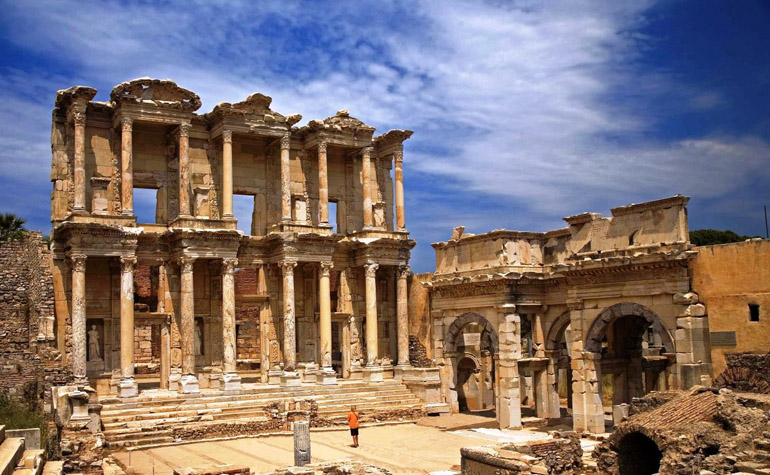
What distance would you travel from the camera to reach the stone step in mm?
13172

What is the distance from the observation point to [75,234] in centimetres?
2556

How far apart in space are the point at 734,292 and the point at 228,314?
1616 centimetres

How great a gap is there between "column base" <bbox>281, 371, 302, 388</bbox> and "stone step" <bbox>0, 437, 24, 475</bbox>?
39.7 feet

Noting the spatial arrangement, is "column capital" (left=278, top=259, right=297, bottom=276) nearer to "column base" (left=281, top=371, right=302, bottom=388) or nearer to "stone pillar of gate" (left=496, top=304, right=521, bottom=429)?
"column base" (left=281, top=371, right=302, bottom=388)

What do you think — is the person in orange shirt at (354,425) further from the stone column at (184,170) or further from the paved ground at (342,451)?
the stone column at (184,170)

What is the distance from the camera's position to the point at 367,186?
31.7m

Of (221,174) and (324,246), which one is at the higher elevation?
(221,174)

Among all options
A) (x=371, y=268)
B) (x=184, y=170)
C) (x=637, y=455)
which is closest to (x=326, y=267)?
(x=371, y=268)

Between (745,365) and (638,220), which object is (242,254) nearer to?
(638,220)

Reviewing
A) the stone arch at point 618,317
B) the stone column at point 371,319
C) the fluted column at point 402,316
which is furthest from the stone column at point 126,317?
the stone arch at point 618,317

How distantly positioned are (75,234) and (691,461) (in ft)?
62.2

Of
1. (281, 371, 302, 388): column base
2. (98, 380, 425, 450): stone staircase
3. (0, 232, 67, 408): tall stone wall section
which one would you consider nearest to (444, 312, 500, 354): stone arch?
(98, 380, 425, 450): stone staircase

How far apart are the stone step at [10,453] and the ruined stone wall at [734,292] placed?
15138mm

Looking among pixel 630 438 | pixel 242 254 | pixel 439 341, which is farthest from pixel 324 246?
pixel 630 438
